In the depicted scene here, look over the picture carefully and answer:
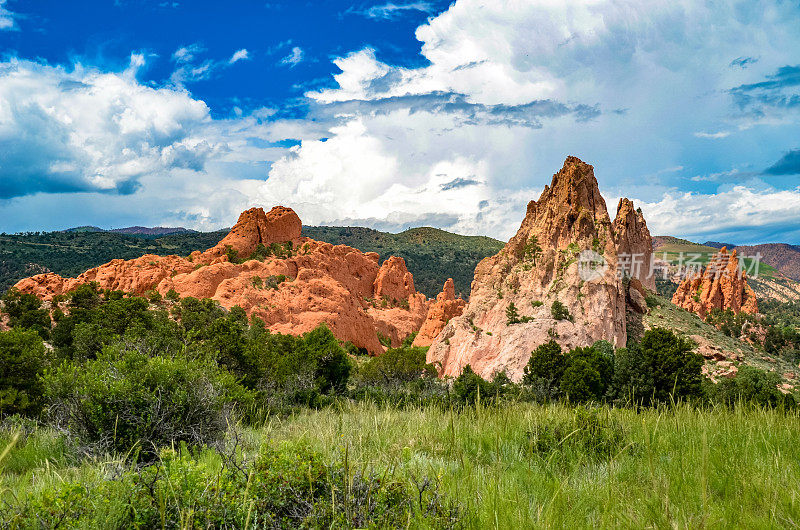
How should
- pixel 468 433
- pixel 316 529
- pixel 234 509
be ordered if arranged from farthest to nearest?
1. pixel 468 433
2. pixel 234 509
3. pixel 316 529

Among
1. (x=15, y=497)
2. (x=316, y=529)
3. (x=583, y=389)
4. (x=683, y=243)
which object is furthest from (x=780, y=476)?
(x=683, y=243)

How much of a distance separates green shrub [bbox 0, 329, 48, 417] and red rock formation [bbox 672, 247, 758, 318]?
250 ft

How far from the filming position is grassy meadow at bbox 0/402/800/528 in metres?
2.13

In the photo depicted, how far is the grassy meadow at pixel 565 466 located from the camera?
2129 mm

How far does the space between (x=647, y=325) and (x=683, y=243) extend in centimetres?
10751

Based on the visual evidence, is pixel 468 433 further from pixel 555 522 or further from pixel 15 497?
pixel 15 497

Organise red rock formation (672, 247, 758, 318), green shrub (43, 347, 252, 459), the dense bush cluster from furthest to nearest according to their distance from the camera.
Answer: red rock formation (672, 247, 758, 318), green shrub (43, 347, 252, 459), the dense bush cluster

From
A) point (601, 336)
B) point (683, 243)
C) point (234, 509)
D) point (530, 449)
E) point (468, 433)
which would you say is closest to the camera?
point (234, 509)

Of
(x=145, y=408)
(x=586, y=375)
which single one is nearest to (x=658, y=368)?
(x=586, y=375)

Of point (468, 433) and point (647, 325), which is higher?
point (468, 433)

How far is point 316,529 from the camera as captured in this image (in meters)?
2.17

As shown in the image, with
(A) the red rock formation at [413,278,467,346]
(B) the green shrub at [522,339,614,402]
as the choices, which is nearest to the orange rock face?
(A) the red rock formation at [413,278,467,346]

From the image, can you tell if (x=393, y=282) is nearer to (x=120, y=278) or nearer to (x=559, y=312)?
(x=120, y=278)

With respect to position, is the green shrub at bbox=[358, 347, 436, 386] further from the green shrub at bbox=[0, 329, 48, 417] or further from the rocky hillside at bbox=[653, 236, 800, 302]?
the rocky hillside at bbox=[653, 236, 800, 302]
